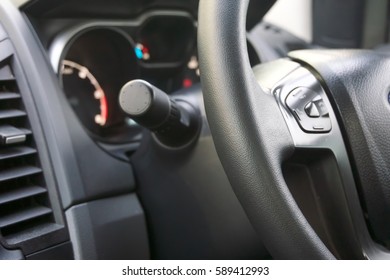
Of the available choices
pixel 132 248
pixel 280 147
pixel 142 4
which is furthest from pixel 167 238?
pixel 142 4

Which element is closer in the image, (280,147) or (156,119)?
(280,147)

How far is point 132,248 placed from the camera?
0.74m

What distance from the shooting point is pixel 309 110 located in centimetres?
53

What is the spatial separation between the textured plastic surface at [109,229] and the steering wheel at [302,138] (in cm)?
30

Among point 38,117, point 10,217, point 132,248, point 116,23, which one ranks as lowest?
point 132,248

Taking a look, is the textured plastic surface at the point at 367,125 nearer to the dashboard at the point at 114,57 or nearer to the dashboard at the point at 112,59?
the dashboard at the point at 114,57

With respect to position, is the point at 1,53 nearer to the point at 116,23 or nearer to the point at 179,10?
the point at 116,23

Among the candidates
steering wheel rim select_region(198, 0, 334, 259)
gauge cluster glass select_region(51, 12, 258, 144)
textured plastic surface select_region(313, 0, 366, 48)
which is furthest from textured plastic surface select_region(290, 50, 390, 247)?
textured plastic surface select_region(313, 0, 366, 48)

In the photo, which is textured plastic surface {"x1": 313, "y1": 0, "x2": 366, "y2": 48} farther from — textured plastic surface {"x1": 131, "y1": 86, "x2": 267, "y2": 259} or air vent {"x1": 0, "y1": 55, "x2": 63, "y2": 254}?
air vent {"x1": 0, "y1": 55, "x2": 63, "y2": 254}

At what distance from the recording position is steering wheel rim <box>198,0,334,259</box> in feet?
1.47

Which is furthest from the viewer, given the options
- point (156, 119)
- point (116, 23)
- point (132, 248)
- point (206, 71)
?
point (116, 23)

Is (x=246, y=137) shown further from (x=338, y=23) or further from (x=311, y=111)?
(x=338, y=23)

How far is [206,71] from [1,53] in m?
0.35

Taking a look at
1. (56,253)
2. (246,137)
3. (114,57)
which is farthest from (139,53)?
(246,137)
